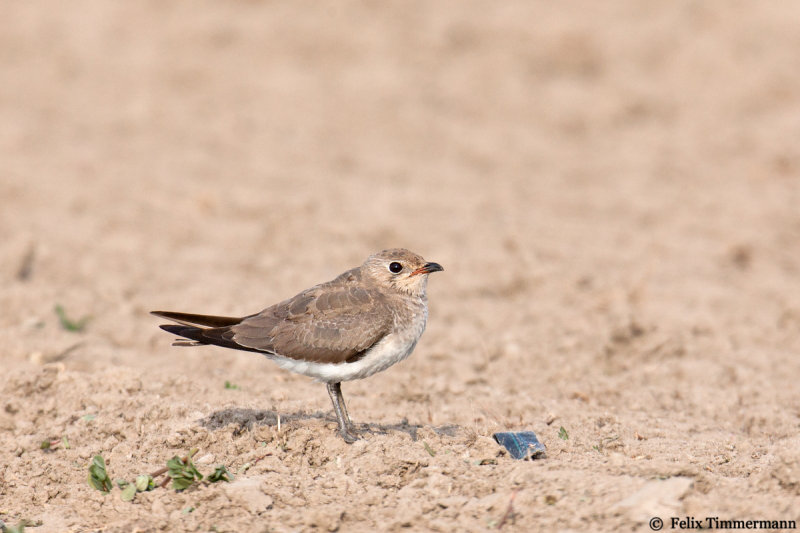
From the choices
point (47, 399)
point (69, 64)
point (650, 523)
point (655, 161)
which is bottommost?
point (650, 523)

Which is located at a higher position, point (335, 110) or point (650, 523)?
point (335, 110)

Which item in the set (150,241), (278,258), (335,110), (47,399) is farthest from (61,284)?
(335,110)

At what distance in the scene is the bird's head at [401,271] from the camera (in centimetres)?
617

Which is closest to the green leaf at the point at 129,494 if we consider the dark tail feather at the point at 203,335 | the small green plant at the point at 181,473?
the small green plant at the point at 181,473

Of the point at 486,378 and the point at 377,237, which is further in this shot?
the point at 377,237

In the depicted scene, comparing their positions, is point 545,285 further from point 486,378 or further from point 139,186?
point 139,186

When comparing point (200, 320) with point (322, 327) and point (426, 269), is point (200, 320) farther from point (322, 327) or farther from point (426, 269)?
point (426, 269)

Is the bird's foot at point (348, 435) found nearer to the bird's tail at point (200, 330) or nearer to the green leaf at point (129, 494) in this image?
the bird's tail at point (200, 330)

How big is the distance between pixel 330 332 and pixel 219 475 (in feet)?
3.60

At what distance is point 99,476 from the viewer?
16.8 ft

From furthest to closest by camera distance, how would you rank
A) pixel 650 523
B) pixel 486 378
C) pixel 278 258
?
pixel 278 258 < pixel 486 378 < pixel 650 523

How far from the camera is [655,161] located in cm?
1318

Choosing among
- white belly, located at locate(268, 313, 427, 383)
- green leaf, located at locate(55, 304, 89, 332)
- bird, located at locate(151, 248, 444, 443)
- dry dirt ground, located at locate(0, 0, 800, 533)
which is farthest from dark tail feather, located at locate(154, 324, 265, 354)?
green leaf, located at locate(55, 304, 89, 332)

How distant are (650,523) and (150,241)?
720cm
